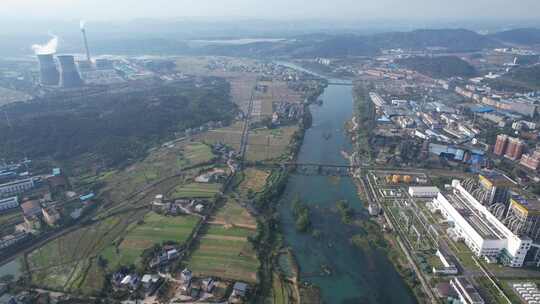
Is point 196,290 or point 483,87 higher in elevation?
point 483,87

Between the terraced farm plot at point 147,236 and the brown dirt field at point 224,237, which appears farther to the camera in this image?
the brown dirt field at point 224,237

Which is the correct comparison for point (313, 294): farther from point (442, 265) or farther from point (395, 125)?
point (395, 125)

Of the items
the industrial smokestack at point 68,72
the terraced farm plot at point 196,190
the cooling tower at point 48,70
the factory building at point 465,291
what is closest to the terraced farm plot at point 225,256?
the terraced farm plot at point 196,190

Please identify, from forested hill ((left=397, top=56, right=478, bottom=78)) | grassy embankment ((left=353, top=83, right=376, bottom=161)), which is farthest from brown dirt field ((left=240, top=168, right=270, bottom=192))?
forested hill ((left=397, top=56, right=478, bottom=78))

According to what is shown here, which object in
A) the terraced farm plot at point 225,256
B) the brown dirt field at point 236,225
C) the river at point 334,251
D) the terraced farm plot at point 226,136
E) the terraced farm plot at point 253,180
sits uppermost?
the terraced farm plot at point 226,136

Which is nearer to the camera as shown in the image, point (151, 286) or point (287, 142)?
point (151, 286)

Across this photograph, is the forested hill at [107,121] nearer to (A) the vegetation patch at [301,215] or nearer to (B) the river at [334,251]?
(B) the river at [334,251]

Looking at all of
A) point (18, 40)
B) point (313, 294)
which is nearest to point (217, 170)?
point (313, 294)
